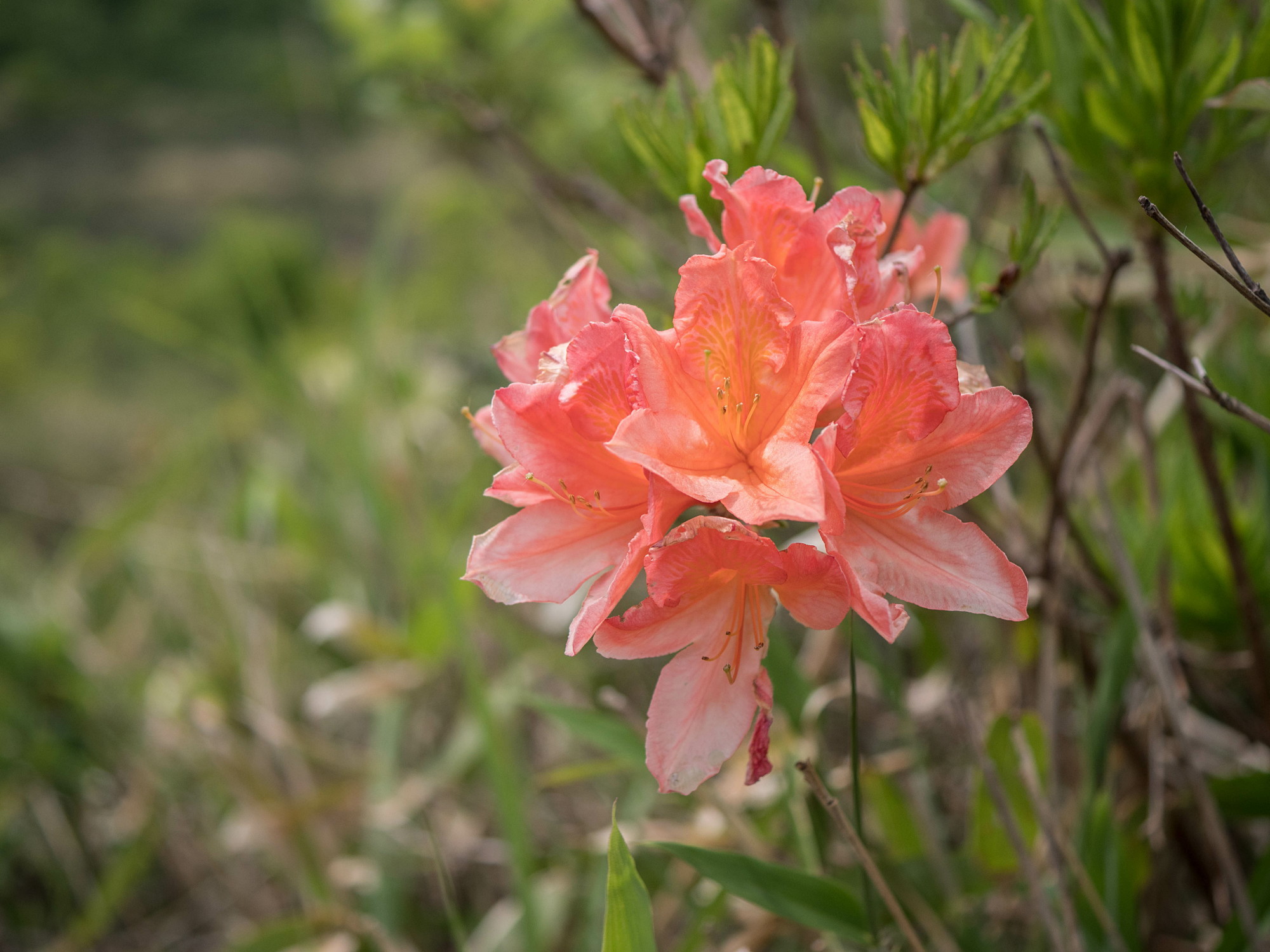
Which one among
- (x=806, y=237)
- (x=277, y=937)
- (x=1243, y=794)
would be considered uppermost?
(x=806, y=237)

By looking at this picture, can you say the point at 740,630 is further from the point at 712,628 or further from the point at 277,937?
the point at 277,937

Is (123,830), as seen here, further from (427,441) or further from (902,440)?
(902,440)

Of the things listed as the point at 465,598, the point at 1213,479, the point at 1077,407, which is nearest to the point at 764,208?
the point at 1077,407

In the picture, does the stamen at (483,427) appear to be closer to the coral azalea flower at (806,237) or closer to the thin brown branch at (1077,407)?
the coral azalea flower at (806,237)

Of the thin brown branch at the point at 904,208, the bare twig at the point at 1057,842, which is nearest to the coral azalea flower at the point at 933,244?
the thin brown branch at the point at 904,208

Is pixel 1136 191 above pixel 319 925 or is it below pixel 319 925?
above

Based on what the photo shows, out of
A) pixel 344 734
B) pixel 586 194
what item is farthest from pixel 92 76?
pixel 586 194
